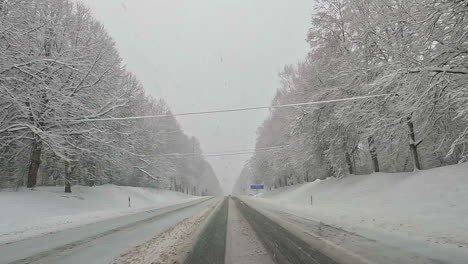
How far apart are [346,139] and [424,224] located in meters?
12.9

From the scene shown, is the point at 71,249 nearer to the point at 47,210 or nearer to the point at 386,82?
the point at 386,82

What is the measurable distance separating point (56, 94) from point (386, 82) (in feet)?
51.5

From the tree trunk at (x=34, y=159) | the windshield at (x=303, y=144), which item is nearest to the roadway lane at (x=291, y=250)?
the windshield at (x=303, y=144)

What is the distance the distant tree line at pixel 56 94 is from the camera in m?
15.9

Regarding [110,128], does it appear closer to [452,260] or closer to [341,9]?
[341,9]

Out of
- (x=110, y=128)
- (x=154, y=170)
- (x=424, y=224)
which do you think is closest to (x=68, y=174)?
(x=110, y=128)

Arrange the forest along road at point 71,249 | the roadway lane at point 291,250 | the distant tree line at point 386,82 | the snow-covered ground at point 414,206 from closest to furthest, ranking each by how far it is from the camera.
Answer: the roadway lane at point 291,250 < the forest along road at point 71,249 < the snow-covered ground at point 414,206 < the distant tree line at point 386,82

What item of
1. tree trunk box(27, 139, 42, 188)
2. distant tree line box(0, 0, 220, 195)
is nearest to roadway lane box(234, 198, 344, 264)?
distant tree line box(0, 0, 220, 195)

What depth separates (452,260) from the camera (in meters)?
5.58

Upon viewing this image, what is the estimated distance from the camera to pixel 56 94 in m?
18.3

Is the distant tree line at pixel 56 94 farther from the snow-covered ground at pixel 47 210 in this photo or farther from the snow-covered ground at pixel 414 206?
the snow-covered ground at pixel 414 206

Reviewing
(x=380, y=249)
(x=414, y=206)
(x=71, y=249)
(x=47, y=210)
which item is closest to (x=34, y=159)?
(x=47, y=210)

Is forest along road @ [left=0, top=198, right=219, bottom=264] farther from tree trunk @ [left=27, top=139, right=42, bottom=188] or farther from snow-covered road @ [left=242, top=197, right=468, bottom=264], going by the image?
tree trunk @ [left=27, top=139, right=42, bottom=188]

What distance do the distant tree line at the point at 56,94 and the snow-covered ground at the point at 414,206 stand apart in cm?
1381
